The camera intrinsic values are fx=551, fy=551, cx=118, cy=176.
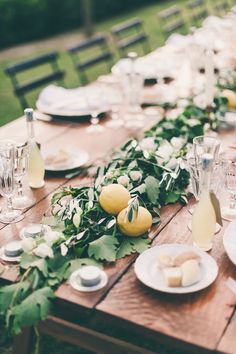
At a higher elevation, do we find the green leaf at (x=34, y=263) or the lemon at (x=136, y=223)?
the green leaf at (x=34, y=263)

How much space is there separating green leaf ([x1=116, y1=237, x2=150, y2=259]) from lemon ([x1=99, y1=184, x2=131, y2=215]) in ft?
0.38

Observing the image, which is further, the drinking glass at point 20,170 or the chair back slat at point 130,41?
the chair back slat at point 130,41

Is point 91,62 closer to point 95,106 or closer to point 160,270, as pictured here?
point 95,106

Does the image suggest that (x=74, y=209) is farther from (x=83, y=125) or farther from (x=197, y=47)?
(x=197, y=47)

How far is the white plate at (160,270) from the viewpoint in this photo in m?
1.49

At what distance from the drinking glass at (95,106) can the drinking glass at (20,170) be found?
77 cm

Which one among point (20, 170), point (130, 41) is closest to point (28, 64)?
point (130, 41)

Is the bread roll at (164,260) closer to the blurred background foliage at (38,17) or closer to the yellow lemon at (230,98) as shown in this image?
the yellow lemon at (230,98)

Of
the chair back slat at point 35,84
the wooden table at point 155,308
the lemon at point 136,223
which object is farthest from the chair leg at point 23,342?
the chair back slat at point 35,84

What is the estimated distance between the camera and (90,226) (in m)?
1.75

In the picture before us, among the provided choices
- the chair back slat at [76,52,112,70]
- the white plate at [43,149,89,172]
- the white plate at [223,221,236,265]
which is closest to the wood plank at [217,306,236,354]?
the white plate at [223,221,236,265]

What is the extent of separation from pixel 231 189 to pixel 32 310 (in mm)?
820

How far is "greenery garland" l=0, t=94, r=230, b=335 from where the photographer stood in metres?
1.46

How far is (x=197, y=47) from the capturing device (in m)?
3.01
